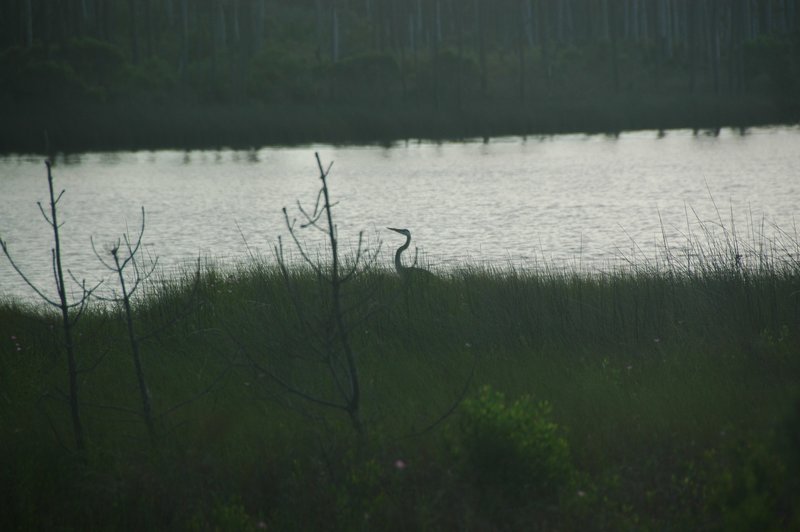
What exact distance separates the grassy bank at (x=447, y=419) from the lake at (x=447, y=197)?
2.22 meters

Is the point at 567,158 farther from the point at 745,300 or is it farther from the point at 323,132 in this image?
the point at 745,300

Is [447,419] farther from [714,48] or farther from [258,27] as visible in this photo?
[258,27]

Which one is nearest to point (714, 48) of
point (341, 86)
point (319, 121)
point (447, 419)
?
point (341, 86)

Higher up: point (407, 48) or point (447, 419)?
point (407, 48)

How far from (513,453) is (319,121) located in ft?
111

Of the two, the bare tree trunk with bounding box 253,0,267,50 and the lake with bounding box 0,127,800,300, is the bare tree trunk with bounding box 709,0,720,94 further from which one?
the bare tree trunk with bounding box 253,0,267,50

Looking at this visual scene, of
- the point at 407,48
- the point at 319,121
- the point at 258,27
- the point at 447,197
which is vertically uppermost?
the point at 258,27

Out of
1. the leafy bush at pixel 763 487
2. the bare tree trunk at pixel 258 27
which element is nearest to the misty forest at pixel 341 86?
the bare tree trunk at pixel 258 27

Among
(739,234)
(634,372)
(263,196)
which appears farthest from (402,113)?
(634,372)

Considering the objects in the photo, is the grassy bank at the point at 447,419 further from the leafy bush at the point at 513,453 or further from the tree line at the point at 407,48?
the tree line at the point at 407,48

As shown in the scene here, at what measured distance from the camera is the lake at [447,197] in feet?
49.4

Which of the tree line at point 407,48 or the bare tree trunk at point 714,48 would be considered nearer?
the tree line at point 407,48

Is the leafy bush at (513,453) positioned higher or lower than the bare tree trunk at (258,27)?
lower

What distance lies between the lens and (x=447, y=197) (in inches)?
922
